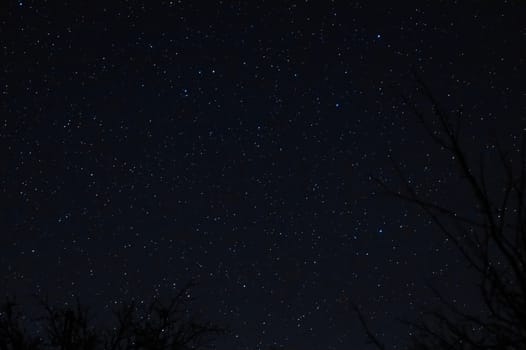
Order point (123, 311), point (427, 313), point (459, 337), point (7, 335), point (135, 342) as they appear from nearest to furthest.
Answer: point (459, 337) → point (427, 313) → point (7, 335) → point (135, 342) → point (123, 311)

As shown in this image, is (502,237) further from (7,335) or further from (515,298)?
(7,335)

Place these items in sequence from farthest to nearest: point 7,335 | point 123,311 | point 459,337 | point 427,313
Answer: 1. point 123,311
2. point 7,335
3. point 427,313
4. point 459,337

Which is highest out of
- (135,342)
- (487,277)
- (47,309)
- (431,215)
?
(47,309)

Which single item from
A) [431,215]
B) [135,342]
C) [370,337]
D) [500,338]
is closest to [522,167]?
[431,215]

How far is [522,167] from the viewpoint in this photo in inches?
59.9

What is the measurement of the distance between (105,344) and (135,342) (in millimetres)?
597

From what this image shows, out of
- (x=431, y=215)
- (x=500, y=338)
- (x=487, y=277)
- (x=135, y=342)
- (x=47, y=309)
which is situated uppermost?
(x=47, y=309)

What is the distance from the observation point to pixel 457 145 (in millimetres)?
1532

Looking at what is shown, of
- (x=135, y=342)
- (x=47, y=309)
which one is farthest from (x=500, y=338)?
(x=47, y=309)

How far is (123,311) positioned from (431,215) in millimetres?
9071

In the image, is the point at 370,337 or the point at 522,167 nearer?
the point at 522,167

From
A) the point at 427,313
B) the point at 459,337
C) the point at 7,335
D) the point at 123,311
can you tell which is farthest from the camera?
the point at 123,311

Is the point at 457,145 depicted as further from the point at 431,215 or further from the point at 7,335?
the point at 7,335

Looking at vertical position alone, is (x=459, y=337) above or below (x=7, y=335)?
below
